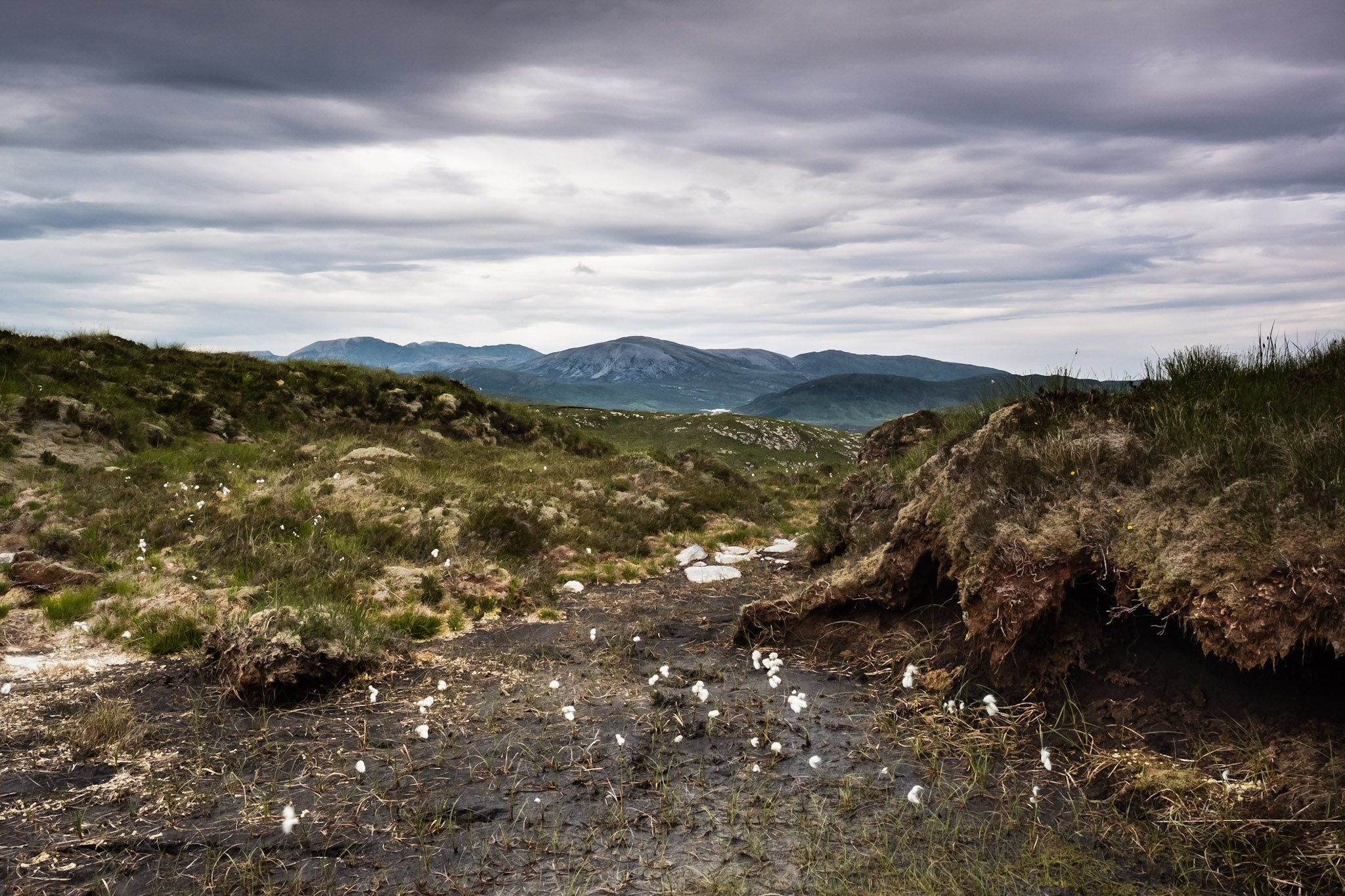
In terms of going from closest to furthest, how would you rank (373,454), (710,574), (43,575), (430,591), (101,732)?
1. (101,732)
2. (43,575)
3. (430,591)
4. (710,574)
5. (373,454)

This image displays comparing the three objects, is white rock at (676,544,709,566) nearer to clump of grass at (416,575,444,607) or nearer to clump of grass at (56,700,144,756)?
clump of grass at (416,575,444,607)

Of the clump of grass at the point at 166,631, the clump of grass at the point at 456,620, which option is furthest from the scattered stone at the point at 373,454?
the clump of grass at the point at 166,631

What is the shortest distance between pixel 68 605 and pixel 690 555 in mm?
A: 9612

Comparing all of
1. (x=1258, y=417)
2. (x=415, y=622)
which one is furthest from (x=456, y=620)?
(x=1258, y=417)

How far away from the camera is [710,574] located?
13438 mm

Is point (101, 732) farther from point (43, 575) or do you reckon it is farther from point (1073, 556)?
point (1073, 556)

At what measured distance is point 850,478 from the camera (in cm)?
1366

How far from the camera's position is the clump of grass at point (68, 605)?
914 centimetres

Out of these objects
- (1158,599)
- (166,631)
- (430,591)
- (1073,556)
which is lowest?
(166,631)

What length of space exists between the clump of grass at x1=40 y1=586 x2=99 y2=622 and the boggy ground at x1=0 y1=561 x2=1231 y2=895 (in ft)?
2.21

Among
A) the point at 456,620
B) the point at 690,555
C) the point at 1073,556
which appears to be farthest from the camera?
the point at 690,555

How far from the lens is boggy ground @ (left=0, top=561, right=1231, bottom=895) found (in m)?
4.73

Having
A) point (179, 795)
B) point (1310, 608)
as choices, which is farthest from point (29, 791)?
point (1310, 608)

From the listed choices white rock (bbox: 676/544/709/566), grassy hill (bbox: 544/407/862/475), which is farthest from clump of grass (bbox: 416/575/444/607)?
grassy hill (bbox: 544/407/862/475)
